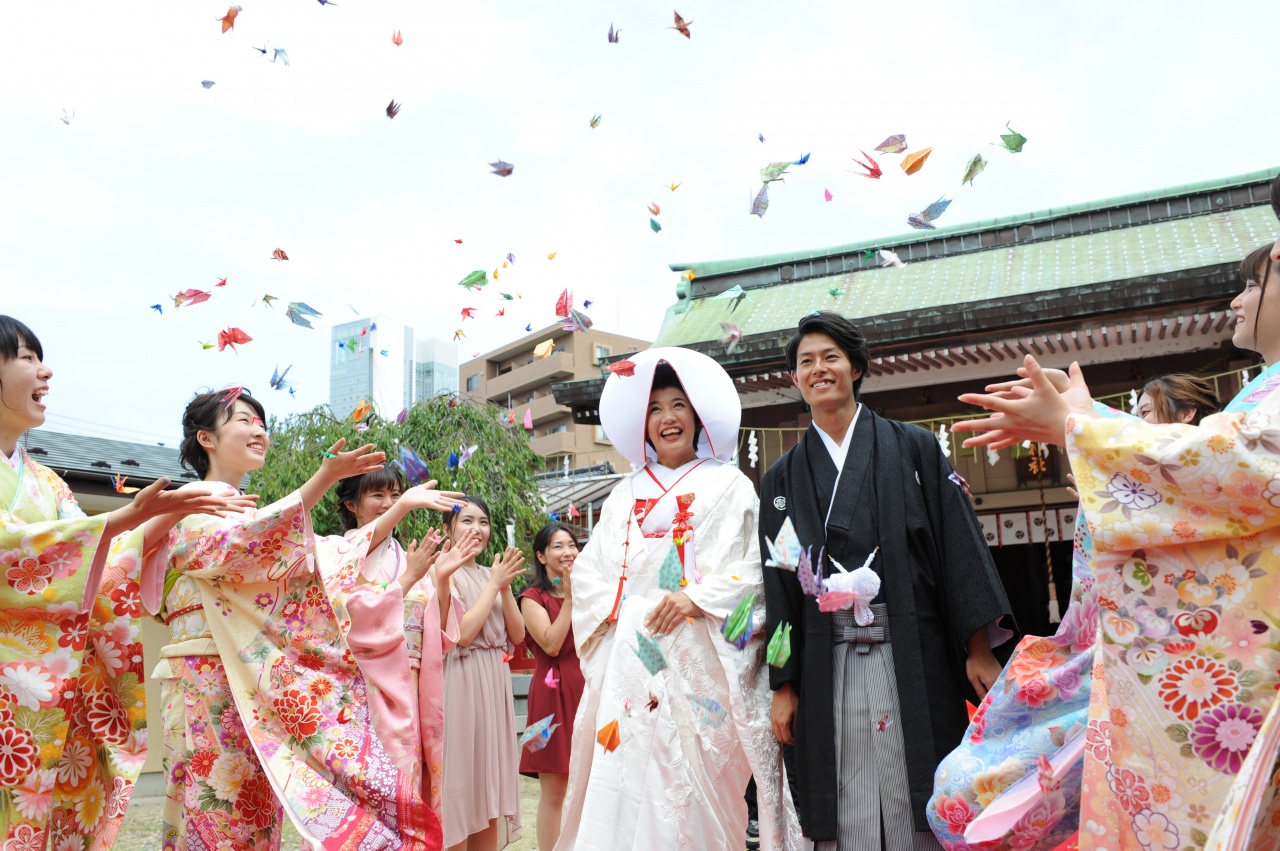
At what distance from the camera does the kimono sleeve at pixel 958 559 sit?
10.3ft

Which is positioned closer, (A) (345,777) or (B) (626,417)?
(A) (345,777)

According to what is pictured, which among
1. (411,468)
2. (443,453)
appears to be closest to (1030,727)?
(411,468)

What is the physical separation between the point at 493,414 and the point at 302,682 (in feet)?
31.1

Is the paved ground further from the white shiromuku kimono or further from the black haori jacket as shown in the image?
the black haori jacket

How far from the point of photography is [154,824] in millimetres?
7816

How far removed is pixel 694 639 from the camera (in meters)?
3.66

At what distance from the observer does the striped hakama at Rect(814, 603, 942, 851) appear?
3.03 meters

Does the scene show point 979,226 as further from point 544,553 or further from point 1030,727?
point 1030,727

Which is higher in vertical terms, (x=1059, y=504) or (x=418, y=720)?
(x=1059, y=504)

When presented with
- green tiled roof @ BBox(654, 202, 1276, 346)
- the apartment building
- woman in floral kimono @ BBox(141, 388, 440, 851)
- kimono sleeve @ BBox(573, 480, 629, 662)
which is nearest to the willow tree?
green tiled roof @ BBox(654, 202, 1276, 346)

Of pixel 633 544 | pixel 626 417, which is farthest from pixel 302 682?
pixel 626 417

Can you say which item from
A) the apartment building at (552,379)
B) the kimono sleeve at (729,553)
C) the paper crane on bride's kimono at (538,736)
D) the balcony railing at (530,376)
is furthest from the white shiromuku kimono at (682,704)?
the balcony railing at (530,376)

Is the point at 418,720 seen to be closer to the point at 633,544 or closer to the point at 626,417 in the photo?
the point at 633,544

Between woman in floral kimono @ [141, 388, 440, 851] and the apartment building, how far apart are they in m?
34.1
